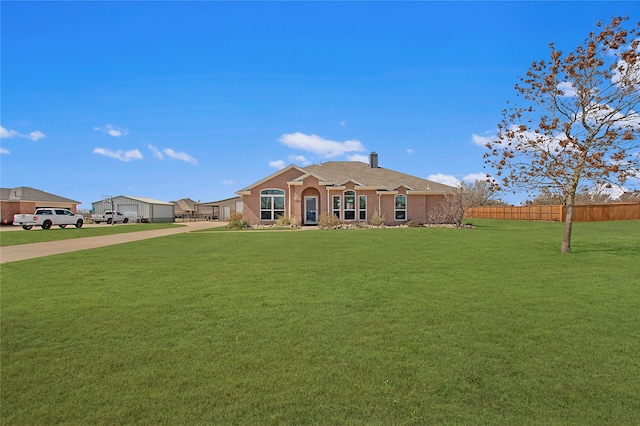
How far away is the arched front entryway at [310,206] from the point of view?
1264 inches

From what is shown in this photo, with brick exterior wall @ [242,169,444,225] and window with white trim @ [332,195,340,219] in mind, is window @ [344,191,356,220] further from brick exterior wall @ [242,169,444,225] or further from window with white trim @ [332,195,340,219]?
window with white trim @ [332,195,340,219]

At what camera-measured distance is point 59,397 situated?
12.8ft

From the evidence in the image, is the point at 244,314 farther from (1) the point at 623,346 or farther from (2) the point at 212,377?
(1) the point at 623,346

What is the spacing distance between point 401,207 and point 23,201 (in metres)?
43.9

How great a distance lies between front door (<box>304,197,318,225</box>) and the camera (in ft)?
106

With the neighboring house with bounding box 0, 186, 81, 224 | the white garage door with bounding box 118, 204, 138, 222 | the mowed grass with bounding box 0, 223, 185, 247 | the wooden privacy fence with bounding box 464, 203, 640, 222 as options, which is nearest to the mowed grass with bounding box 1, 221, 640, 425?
the mowed grass with bounding box 0, 223, 185, 247

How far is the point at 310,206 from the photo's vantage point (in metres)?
32.5

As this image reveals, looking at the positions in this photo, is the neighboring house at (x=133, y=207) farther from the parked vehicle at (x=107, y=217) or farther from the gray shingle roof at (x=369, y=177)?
the gray shingle roof at (x=369, y=177)

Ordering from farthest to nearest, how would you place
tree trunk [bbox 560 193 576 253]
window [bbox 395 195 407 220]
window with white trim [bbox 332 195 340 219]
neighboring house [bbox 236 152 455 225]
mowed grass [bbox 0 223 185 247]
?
window [bbox 395 195 407 220] < window with white trim [bbox 332 195 340 219] < neighboring house [bbox 236 152 455 225] < mowed grass [bbox 0 223 185 247] < tree trunk [bbox 560 193 576 253]

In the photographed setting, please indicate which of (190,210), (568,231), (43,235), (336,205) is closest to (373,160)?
(336,205)

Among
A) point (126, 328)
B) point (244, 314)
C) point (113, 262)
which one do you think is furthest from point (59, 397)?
point (113, 262)

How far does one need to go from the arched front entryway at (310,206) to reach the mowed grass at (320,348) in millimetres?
22309

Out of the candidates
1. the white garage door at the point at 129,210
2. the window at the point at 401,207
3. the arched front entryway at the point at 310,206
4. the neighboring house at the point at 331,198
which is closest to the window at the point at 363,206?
the neighboring house at the point at 331,198

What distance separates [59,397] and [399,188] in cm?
3050
